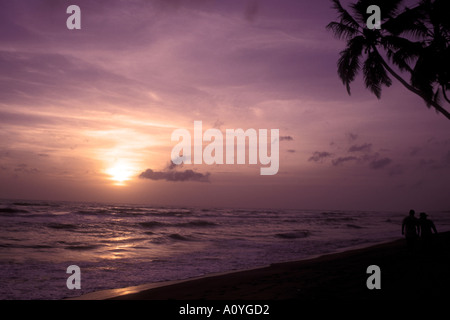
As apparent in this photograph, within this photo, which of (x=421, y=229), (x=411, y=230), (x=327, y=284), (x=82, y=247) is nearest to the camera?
(x=327, y=284)

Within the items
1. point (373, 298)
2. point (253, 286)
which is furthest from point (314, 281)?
point (373, 298)

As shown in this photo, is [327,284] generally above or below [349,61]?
below

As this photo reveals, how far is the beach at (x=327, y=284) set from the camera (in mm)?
7227

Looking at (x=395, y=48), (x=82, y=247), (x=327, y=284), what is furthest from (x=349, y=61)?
(x=82, y=247)

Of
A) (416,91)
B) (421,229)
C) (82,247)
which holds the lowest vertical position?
(82,247)

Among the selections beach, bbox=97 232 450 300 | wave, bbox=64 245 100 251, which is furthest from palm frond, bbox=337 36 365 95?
wave, bbox=64 245 100 251

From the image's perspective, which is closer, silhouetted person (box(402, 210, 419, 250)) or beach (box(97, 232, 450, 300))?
beach (box(97, 232, 450, 300))

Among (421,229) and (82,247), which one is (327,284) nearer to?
(421,229)

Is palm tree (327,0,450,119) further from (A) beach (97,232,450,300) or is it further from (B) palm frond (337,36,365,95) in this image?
(A) beach (97,232,450,300)

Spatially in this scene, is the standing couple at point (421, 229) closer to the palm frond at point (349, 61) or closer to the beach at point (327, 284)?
the beach at point (327, 284)

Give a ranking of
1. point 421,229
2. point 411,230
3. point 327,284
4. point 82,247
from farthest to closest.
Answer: point 82,247
point 411,230
point 421,229
point 327,284

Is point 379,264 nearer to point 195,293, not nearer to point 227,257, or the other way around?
point 195,293

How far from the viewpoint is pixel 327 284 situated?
8414mm

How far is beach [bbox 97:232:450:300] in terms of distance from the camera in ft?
23.7
